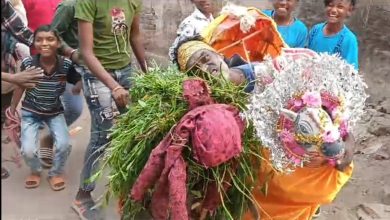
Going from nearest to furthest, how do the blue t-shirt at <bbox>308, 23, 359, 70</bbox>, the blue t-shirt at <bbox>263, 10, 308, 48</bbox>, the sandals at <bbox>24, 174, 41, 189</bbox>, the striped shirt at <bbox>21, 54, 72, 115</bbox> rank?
the blue t-shirt at <bbox>308, 23, 359, 70</bbox> → the blue t-shirt at <bbox>263, 10, 308, 48</bbox> → the striped shirt at <bbox>21, 54, 72, 115</bbox> → the sandals at <bbox>24, 174, 41, 189</bbox>

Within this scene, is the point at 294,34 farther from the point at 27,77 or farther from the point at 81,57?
the point at 27,77

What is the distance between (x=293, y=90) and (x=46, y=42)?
6.97ft

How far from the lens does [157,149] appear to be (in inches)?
88.2

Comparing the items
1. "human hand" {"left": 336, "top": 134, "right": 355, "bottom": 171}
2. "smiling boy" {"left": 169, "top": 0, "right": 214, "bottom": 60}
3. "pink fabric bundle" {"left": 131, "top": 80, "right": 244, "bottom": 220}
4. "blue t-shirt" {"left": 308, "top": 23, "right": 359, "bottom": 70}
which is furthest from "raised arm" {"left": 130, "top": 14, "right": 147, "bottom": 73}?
"human hand" {"left": 336, "top": 134, "right": 355, "bottom": 171}

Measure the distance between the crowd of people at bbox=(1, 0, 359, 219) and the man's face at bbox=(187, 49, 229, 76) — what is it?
19.5 inches

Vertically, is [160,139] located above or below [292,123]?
below

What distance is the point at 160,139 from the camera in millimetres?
2393

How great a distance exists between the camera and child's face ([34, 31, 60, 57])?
384 cm

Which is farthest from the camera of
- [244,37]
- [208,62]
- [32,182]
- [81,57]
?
[32,182]

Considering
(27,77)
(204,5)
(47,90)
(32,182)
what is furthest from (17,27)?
(204,5)

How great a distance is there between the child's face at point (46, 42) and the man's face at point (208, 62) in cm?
165

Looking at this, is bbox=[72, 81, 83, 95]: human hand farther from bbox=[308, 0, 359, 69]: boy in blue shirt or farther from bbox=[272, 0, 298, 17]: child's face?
bbox=[308, 0, 359, 69]: boy in blue shirt

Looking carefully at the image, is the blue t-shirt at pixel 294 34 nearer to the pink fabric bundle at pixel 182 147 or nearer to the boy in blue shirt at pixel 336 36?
the boy in blue shirt at pixel 336 36

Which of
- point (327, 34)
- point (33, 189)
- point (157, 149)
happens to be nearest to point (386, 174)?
point (327, 34)
